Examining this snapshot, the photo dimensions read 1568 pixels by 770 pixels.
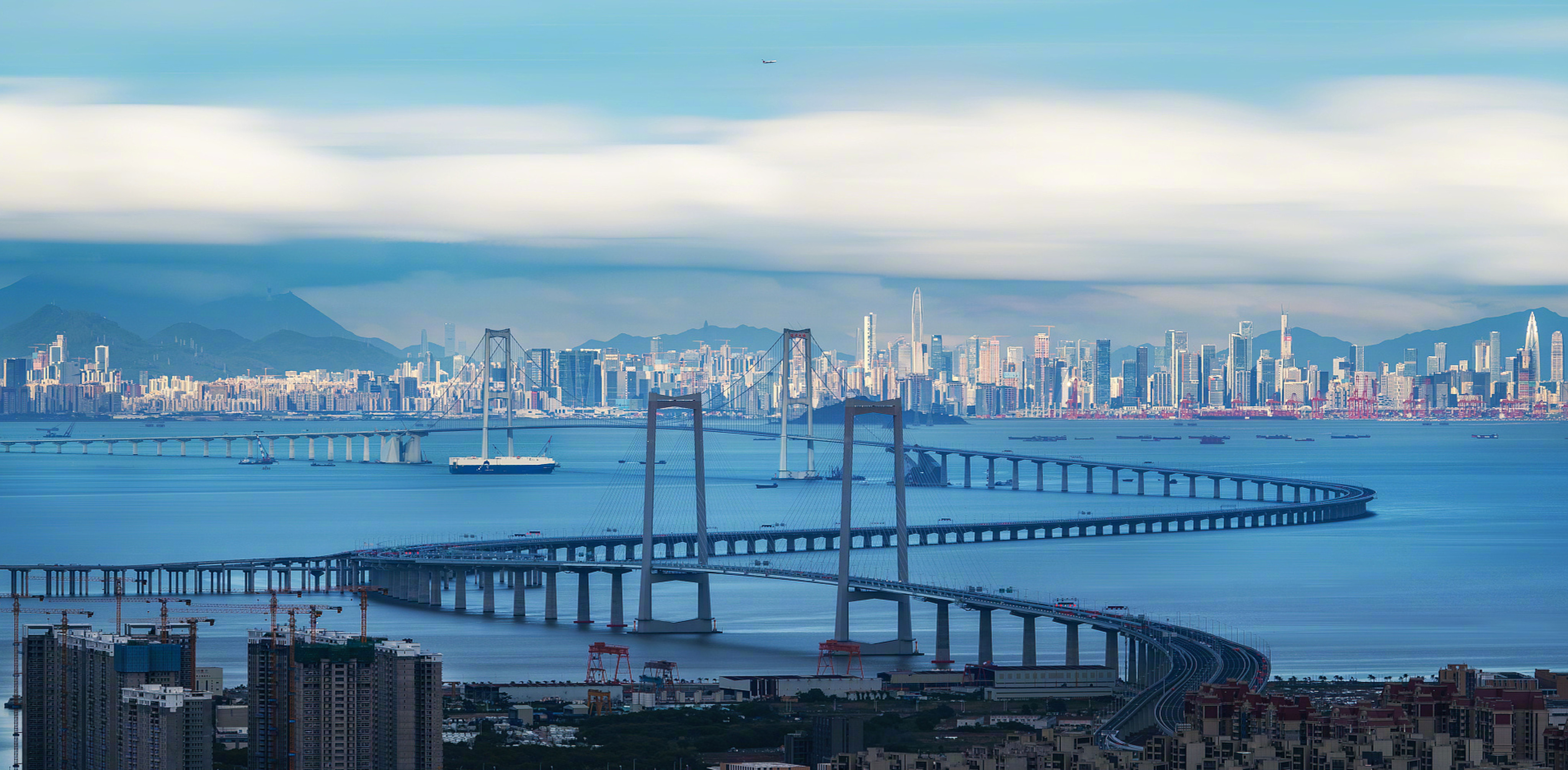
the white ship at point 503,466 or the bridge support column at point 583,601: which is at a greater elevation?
the white ship at point 503,466

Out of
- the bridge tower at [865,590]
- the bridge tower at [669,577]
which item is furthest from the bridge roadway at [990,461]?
the bridge tower at [865,590]

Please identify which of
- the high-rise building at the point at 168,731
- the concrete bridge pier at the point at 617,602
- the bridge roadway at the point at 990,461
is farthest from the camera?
the bridge roadway at the point at 990,461

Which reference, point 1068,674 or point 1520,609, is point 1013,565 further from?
point 1068,674

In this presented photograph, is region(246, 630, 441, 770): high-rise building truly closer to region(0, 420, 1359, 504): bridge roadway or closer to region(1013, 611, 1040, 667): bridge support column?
region(1013, 611, 1040, 667): bridge support column

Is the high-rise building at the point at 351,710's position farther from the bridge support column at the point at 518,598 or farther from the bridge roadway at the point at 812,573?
the bridge support column at the point at 518,598

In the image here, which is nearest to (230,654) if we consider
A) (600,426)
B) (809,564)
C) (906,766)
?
(906,766)

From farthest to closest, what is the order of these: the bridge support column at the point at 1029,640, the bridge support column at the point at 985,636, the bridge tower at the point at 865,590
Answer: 1. the bridge tower at the point at 865,590
2. the bridge support column at the point at 985,636
3. the bridge support column at the point at 1029,640

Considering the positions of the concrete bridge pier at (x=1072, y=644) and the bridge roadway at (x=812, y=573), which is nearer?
the bridge roadway at (x=812, y=573)
